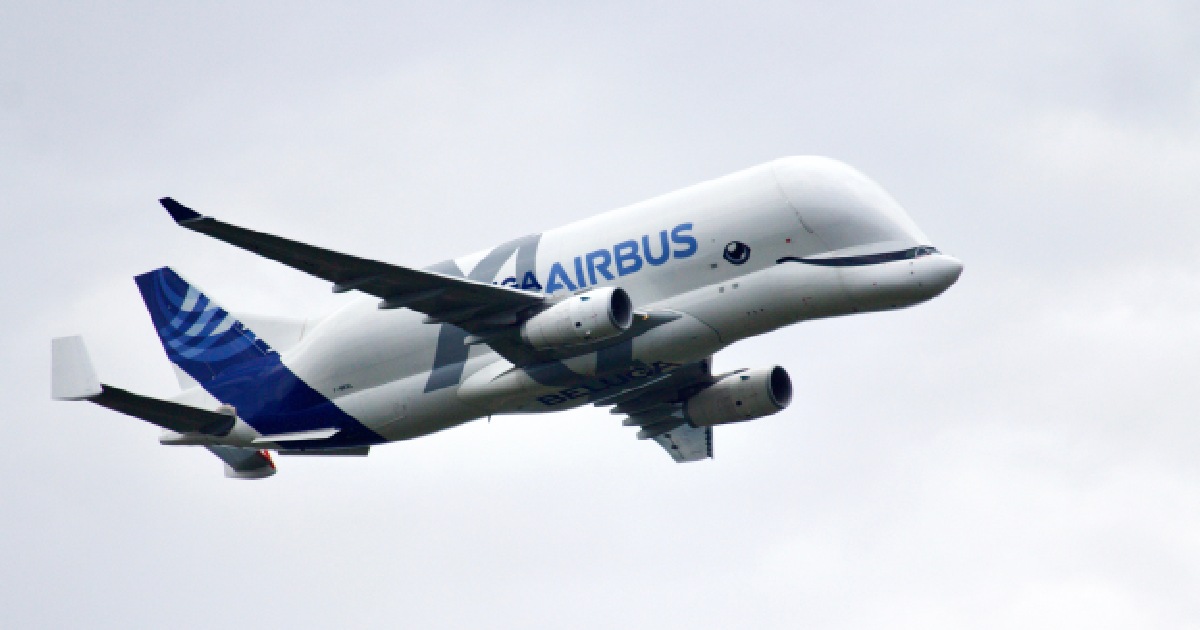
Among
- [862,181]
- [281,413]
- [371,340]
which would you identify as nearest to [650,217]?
[862,181]

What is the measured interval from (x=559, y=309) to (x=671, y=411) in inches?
443

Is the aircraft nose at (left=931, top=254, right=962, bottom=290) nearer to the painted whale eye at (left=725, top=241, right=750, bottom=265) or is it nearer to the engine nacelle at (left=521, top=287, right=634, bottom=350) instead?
the painted whale eye at (left=725, top=241, right=750, bottom=265)

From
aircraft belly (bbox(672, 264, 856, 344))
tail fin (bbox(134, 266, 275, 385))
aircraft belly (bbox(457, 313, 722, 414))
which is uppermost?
tail fin (bbox(134, 266, 275, 385))

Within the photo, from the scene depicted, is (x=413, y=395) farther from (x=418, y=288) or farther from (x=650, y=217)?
(x=650, y=217)

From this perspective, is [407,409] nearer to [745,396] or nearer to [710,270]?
[710,270]

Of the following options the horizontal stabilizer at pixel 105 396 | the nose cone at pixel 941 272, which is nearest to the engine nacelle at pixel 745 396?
the nose cone at pixel 941 272

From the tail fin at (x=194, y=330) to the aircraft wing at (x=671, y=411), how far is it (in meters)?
10.9

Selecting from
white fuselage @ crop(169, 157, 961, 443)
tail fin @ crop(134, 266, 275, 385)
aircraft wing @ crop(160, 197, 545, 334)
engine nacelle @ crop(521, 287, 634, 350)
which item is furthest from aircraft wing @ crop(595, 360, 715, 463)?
tail fin @ crop(134, 266, 275, 385)

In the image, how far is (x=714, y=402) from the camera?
52.2 metres

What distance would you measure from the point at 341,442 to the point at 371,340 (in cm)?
326

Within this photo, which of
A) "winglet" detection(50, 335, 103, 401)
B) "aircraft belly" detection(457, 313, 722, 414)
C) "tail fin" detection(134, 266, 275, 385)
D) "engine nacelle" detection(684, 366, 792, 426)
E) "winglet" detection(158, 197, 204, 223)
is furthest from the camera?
"tail fin" detection(134, 266, 275, 385)

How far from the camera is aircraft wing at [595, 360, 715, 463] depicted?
5244 cm

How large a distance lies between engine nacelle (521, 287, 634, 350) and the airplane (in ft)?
0.16

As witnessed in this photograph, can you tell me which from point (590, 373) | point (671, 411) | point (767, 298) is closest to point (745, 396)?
point (671, 411)
